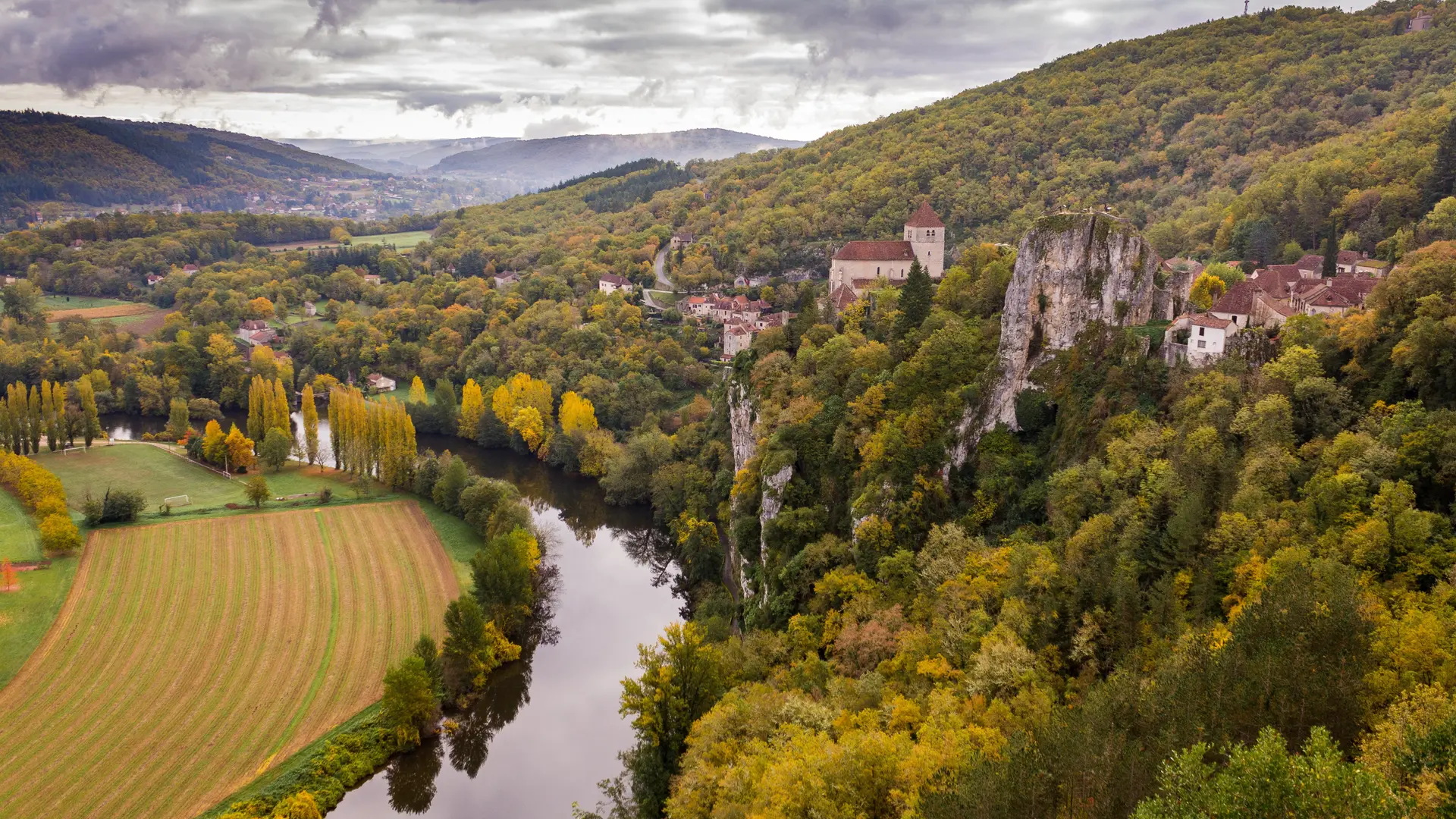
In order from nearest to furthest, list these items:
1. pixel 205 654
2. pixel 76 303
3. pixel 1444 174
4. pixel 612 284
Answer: pixel 205 654 < pixel 1444 174 < pixel 612 284 < pixel 76 303

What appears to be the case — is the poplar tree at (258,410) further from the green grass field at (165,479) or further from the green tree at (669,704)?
the green tree at (669,704)

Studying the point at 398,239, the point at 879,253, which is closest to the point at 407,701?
the point at 879,253

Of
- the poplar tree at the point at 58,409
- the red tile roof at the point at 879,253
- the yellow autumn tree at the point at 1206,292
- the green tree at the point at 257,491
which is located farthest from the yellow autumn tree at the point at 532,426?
the yellow autumn tree at the point at 1206,292

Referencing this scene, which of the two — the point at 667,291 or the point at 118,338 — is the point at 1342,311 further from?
the point at 118,338

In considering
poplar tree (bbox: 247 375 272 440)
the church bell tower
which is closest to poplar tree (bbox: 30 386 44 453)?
poplar tree (bbox: 247 375 272 440)

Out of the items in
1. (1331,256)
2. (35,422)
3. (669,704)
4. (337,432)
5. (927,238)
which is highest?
(927,238)

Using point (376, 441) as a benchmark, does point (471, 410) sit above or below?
below

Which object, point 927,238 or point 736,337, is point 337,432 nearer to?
point 736,337
